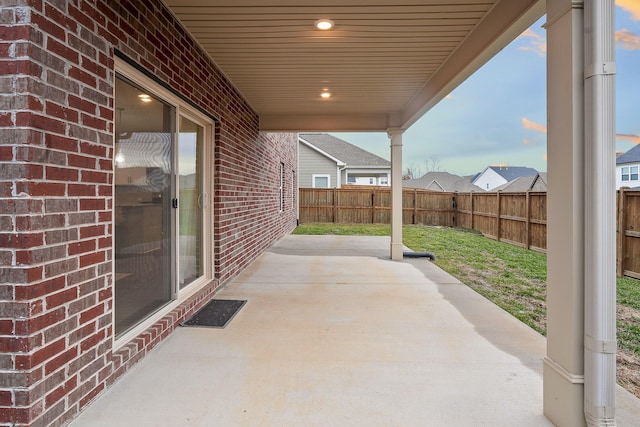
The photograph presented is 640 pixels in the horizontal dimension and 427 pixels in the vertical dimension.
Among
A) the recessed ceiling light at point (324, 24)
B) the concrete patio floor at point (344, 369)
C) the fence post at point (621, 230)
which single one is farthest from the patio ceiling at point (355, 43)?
the fence post at point (621, 230)

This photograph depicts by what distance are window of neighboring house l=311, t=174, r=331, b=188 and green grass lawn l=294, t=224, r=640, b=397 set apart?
365 inches

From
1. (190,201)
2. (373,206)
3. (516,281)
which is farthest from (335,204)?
(190,201)

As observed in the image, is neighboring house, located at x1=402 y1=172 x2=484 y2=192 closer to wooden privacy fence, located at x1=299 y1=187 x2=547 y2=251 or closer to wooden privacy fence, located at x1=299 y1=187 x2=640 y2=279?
wooden privacy fence, located at x1=299 y1=187 x2=547 y2=251

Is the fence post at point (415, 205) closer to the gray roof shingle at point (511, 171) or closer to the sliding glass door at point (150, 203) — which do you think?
the sliding glass door at point (150, 203)

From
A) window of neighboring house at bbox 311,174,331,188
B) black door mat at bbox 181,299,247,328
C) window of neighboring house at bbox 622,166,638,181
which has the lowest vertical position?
black door mat at bbox 181,299,247,328

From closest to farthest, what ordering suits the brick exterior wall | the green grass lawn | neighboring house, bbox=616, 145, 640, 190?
1. the brick exterior wall
2. the green grass lawn
3. neighboring house, bbox=616, 145, 640, 190

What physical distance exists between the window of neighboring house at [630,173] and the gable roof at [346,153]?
13657 millimetres

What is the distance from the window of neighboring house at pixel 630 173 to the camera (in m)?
21.5

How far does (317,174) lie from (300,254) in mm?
12251

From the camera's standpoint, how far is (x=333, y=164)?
20094 millimetres

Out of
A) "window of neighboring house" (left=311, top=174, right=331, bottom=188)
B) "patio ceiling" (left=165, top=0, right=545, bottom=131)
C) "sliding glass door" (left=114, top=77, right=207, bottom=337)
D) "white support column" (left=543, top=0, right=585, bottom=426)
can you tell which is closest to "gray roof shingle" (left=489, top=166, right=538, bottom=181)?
"window of neighboring house" (left=311, top=174, right=331, bottom=188)

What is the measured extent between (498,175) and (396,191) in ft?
136

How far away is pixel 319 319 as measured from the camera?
3.93 metres

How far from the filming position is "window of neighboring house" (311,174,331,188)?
→ 65.7ft
